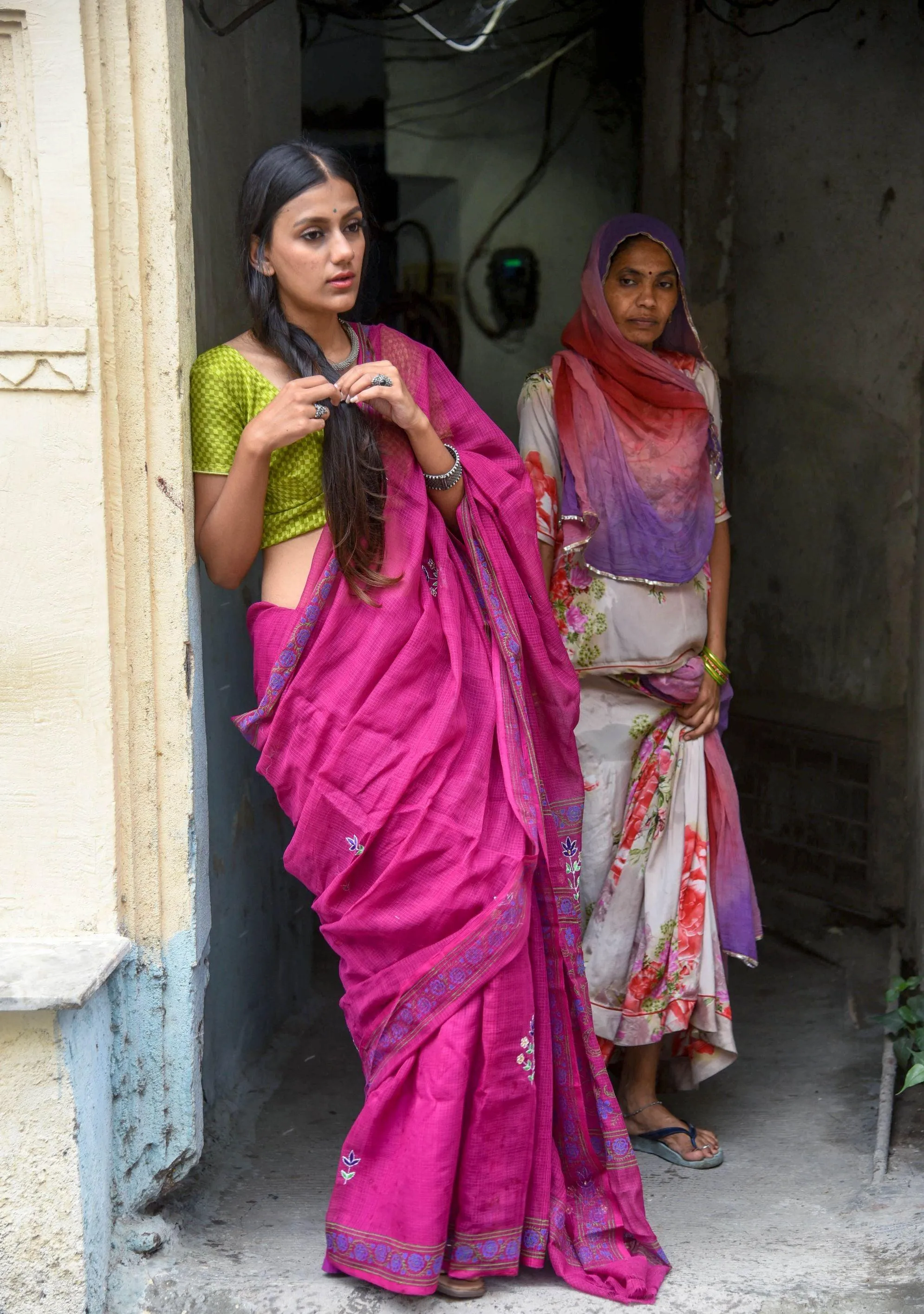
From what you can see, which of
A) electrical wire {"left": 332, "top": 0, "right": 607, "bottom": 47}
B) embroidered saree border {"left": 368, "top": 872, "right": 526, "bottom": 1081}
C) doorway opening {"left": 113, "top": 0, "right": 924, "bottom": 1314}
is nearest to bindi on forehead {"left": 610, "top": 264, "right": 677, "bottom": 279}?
doorway opening {"left": 113, "top": 0, "right": 924, "bottom": 1314}

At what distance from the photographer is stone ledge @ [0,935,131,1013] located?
86.3 inches

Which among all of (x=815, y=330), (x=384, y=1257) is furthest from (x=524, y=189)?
(x=384, y=1257)

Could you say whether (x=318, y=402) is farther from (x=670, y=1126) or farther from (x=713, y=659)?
(x=670, y=1126)

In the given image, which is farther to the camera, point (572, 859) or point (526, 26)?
point (526, 26)

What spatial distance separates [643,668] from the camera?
310 cm

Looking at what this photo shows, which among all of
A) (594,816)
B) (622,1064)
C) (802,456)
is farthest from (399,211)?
(622,1064)

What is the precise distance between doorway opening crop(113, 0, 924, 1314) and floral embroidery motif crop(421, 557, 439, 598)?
0.68 metres

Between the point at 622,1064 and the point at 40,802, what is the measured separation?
1.74 meters

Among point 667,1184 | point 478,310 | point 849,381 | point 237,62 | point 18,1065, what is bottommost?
point 667,1184

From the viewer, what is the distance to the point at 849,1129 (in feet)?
10.3

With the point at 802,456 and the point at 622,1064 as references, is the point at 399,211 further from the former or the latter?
the point at 622,1064

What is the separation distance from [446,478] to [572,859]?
0.79 m

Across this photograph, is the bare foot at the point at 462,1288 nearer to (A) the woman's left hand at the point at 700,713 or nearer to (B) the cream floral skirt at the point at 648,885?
(B) the cream floral skirt at the point at 648,885

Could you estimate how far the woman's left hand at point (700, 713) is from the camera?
3164mm
